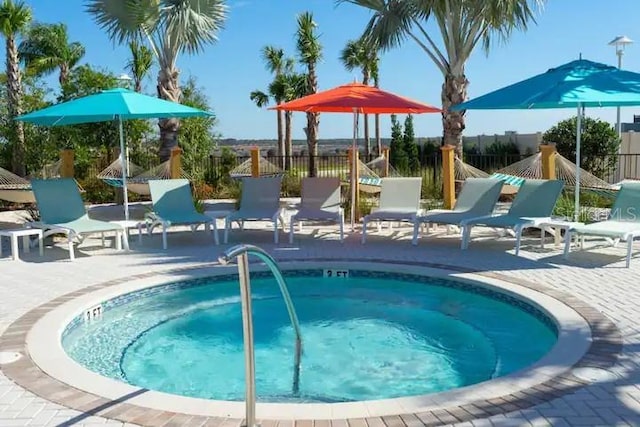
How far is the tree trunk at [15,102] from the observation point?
1531 centimetres

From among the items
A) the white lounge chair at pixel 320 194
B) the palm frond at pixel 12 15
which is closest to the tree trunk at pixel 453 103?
the white lounge chair at pixel 320 194

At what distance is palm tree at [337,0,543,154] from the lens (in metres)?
11.8

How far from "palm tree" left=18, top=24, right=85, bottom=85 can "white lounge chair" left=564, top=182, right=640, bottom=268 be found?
28.1m

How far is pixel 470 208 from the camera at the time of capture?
29.6ft

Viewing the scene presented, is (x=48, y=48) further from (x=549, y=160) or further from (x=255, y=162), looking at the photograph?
(x=549, y=160)

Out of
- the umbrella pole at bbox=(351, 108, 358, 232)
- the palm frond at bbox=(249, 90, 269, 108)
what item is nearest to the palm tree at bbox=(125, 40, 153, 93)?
the palm frond at bbox=(249, 90, 269, 108)

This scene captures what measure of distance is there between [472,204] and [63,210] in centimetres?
604

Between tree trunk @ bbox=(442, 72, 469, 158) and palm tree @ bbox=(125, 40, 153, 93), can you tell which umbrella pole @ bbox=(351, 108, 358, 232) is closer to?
tree trunk @ bbox=(442, 72, 469, 158)

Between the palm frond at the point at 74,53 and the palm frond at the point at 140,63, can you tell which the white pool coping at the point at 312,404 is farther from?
the palm frond at the point at 74,53

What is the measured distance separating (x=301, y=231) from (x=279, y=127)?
24.3 metres

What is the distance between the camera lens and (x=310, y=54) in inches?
1038

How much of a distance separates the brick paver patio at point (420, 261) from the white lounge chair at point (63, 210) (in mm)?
360

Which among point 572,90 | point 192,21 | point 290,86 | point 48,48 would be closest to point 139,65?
point 290,86

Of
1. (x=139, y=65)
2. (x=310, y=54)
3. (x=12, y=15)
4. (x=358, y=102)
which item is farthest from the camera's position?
(x=310, y=54)
